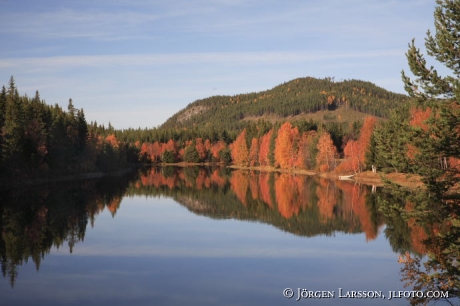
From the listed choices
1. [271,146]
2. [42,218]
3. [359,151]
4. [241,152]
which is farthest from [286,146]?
[42,218]

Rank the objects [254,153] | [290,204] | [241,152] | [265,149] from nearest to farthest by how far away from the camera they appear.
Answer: [290,204] < [265,149] < [254,153] < [241,152]

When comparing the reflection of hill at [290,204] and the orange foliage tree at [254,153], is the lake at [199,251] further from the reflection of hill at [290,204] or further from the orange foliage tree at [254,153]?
the orange foliage tree at [254,153]

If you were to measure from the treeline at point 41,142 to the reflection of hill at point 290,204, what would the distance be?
16.0m

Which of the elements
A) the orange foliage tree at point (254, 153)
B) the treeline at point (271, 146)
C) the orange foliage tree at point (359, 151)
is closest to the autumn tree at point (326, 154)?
the treeline at point (271, 146)

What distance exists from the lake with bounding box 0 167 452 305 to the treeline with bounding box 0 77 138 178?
10329mm

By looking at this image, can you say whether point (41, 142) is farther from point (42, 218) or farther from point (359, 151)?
point (359, 151)

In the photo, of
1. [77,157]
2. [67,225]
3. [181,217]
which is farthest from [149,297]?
[77,157]

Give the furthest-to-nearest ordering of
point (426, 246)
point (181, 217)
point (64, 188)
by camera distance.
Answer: point (64, 188)
point (181, 217)
point (426, 246)

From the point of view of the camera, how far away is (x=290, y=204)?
198 ft

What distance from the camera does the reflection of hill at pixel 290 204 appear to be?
46.1 m

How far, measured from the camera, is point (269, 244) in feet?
122

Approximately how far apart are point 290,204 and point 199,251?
27722mm

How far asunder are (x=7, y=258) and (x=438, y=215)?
2531cm

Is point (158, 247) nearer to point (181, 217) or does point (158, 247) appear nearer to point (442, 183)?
point (181, 217)
